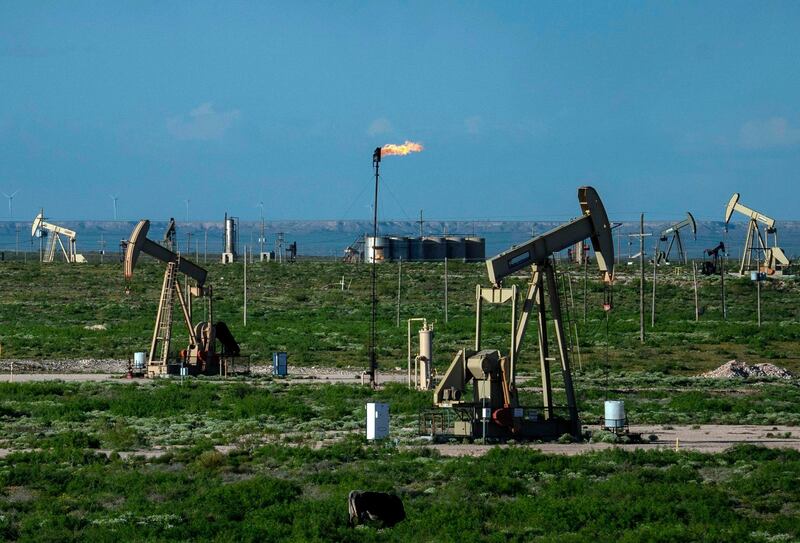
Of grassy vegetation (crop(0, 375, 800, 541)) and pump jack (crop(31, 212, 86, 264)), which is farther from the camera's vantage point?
pump jack (crop(31, 212, 86, 264))

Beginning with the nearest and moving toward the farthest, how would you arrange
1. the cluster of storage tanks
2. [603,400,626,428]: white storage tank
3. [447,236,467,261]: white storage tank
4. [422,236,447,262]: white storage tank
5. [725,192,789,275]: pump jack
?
[603,400,626,428]: white storage tank, [725,192,789,275]: pump jack, the cluster of storage tanks, [422,236,447,262]: white storage tank, [447,236,467,261]: white storage tank

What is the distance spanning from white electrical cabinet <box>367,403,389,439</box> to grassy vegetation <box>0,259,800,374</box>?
340 inches

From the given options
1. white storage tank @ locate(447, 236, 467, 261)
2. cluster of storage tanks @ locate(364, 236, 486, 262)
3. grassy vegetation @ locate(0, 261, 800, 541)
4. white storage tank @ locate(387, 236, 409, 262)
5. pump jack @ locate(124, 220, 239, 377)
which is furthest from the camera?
white storage tank @ locate(447, 236, 467, 261)

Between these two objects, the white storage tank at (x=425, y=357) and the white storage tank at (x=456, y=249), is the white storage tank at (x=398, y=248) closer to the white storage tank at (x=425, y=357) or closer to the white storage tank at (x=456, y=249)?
the white storage tank at (x=456, y=249)

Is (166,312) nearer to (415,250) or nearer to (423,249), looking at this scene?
(415,250)

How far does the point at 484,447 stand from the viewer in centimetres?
3105

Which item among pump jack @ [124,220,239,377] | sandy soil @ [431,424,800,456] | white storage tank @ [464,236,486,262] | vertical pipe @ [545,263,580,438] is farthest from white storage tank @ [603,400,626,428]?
white storage tank @ [464,236,486,262]

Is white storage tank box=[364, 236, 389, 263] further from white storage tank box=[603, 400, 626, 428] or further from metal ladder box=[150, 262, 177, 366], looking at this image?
white storage tank box=[603, 400, 626, 428]

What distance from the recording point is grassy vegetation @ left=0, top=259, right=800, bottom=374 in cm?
5775

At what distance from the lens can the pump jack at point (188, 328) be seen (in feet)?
158

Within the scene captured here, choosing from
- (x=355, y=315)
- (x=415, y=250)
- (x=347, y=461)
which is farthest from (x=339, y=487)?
(x=415, y=250)

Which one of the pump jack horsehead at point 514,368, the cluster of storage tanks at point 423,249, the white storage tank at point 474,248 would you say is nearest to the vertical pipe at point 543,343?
the pump jack horsehead at point 514,368

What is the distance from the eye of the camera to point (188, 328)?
4953 centimetres

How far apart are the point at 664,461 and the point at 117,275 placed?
264 ft
